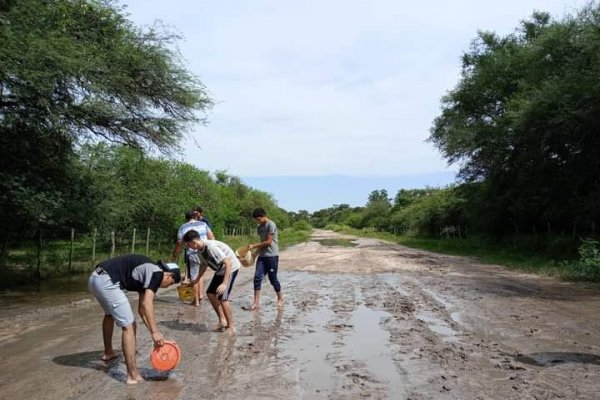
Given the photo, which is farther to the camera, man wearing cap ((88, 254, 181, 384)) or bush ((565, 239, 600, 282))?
bush ((565, 239, 600, 282))

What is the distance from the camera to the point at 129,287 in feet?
19.1

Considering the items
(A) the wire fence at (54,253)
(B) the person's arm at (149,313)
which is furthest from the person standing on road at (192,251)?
(A) the wire fence at (54,253)

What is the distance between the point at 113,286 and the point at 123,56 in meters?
A: 8.88

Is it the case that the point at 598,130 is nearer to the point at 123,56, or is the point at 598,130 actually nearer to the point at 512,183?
the point at 512,183

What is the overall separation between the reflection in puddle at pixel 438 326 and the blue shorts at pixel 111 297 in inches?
170

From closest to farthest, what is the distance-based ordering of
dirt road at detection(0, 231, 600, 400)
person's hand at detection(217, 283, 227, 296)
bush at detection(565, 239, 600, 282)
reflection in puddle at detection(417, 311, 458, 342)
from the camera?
dirt road at detection(0, 231, 600, 400) → person's hand at detection(217, 283, 227, 296) → reflection in puddle at detection(417, 311, 458, 342) → bush at detection(565, 239, 600, 282)

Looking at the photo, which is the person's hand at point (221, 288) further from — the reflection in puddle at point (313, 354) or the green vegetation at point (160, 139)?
the green vegetation at point (160, 139)

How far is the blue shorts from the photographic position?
566 cm

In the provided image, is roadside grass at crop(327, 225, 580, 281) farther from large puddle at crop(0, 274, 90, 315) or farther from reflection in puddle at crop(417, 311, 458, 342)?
large puddle at crop(0, 274, 90, 315)

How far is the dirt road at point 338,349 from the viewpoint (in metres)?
5.29

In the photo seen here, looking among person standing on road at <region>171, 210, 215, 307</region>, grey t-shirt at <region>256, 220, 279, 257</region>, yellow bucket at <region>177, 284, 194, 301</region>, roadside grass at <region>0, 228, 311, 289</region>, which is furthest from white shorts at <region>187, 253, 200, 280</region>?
roadside grass at <region>0, 228, 311, 289</region>

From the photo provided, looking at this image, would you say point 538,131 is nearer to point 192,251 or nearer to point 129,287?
point 192,251

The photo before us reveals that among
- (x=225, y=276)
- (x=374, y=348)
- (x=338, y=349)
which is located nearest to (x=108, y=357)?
(x=225, y=276)

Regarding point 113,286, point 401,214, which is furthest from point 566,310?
point 401,214
